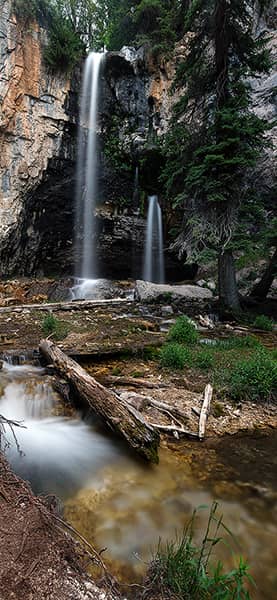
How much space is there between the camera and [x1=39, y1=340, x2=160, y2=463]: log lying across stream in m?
2.88

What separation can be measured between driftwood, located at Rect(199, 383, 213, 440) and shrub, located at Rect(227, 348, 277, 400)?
34cm

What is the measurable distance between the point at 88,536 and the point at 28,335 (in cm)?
536

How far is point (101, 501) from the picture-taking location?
244cm

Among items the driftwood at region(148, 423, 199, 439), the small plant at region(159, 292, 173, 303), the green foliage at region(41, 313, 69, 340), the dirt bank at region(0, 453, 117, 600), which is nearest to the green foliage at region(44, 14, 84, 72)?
the small plant at region(159, 292, 173, 303)

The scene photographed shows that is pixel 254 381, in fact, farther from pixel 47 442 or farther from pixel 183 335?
pixel 47 442

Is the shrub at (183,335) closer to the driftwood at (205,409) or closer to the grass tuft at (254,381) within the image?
the grass tuft at (254,381)

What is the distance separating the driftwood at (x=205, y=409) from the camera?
11.0 feet

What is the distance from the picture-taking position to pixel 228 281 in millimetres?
8805

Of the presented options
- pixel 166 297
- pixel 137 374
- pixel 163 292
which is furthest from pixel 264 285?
pixel 137 374

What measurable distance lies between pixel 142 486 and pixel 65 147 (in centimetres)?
1724

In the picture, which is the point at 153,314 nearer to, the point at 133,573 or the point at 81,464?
the point at 81,464

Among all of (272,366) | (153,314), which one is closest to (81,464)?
(272,366)

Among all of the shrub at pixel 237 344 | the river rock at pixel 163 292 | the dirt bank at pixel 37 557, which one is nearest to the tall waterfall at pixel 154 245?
the river rock at pixel 163 292

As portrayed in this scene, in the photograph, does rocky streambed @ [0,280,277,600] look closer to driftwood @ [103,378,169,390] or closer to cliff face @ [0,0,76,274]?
driftwood @ [103,378,169,390]
